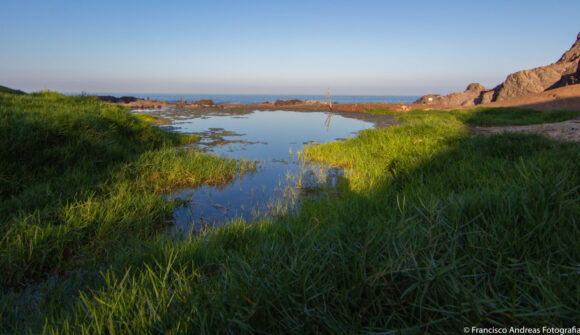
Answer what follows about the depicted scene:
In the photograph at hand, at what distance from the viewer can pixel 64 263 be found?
283cm

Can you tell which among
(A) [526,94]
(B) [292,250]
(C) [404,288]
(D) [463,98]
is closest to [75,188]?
(B) [292,250]

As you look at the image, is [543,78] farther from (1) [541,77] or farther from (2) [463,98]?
(2) [463,98]

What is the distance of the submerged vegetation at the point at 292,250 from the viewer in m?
1.29

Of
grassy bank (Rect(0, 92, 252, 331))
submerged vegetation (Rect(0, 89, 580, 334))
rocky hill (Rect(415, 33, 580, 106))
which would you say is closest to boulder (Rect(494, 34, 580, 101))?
rocky hill (Rect(415, 33, 580, 106))

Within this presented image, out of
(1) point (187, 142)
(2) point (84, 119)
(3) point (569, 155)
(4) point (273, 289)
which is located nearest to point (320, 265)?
(4) point (273, 289)

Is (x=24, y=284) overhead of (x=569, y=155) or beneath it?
beneath

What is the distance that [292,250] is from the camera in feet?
6.26

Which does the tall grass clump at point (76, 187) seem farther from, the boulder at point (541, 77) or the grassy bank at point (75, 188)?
the boulder at point (541, 77)

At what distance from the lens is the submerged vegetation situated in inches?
50.6

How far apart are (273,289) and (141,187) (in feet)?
15.3

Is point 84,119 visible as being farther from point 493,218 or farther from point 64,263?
point 493,218

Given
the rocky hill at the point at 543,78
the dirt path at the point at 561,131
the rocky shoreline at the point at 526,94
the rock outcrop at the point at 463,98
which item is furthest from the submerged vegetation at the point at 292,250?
the rock outcrop at the point at 463,98

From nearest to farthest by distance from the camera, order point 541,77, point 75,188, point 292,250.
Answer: point 292,250 → point 75,188 → point 541,77

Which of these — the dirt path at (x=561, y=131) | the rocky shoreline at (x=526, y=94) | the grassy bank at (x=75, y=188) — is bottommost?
the grassy bank at (x=75, y=188)
